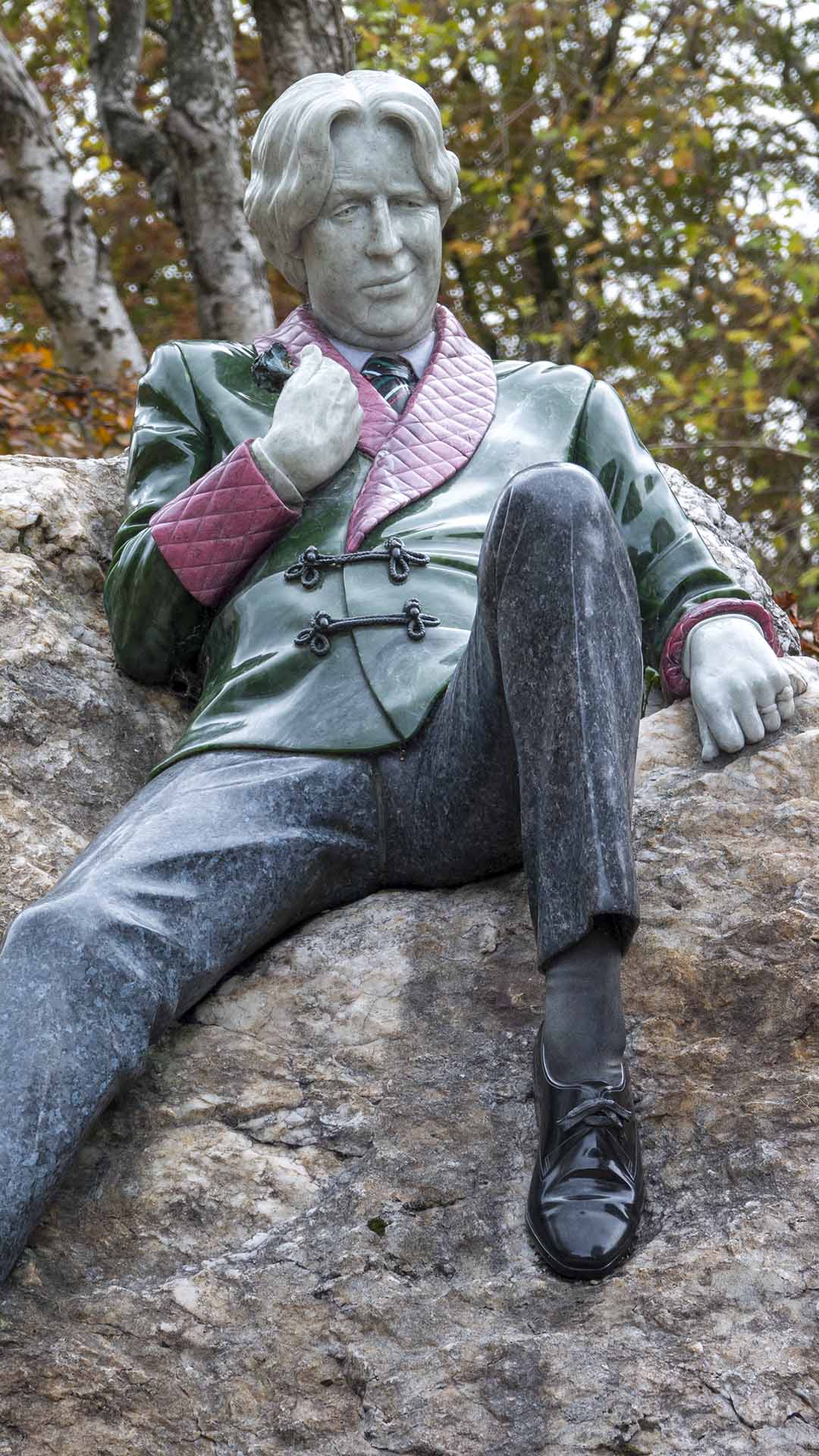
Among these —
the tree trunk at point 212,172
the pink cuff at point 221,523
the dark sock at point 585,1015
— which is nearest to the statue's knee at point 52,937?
the dark sock at point 585,1015

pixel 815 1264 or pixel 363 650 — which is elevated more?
pixel 363 650

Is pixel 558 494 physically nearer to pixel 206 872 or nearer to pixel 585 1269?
pixel 206 872

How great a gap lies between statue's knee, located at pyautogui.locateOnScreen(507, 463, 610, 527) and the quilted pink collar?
0.65m

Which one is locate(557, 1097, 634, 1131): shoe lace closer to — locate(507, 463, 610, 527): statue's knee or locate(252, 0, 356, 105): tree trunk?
locate(507, 463, 610, 527): statue's knee

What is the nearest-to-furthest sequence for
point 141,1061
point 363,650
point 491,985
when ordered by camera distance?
point 141,1061 < point 491,985 < point 363,650

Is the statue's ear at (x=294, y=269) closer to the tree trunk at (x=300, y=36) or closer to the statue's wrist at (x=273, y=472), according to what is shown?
the statue's wrist at (x=273, y=472)

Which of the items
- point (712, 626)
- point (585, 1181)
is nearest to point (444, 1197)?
point (585, 1181)

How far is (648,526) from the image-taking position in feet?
10.7

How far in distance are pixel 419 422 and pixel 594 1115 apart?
1.47 meters

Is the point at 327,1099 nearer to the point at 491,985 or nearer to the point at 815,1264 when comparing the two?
the point at 491,985

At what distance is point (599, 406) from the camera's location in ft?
11.3

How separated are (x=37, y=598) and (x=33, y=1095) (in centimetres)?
149

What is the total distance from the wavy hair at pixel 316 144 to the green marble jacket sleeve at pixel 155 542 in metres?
0.34

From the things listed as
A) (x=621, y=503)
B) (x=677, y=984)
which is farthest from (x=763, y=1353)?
(x=621, y=503)
